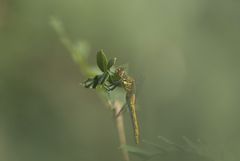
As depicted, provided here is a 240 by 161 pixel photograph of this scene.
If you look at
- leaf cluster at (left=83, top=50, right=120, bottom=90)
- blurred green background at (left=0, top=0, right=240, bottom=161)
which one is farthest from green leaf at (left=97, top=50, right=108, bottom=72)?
blurred green background at (left=0, top=0, right=240, bottom=161)

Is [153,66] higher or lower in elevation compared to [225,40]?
higher

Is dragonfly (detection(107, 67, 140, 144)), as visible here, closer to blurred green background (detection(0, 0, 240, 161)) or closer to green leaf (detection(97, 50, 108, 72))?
green leaf (detection(97, 50, 108, 72))

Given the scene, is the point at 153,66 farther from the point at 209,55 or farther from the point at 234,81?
the point at 234,81

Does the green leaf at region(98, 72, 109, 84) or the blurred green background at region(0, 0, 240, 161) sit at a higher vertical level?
the blurred green background at region(0, 0, 240, 161)

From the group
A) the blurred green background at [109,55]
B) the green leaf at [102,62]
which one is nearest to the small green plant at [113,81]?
the green leaf at [102,62]

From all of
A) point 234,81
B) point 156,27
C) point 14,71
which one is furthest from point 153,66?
point 234,81

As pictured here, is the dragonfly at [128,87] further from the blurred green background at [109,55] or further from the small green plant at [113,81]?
the blurred green background at [109,55]

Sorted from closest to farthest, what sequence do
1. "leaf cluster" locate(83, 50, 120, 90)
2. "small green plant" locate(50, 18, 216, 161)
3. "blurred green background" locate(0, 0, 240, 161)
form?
"small green plant" locate(50, 18, 216, 161)
"leaf cluster" locate(83, 50, 120, 90)
"blurred green background" locate(0, 0, 240, 161)
